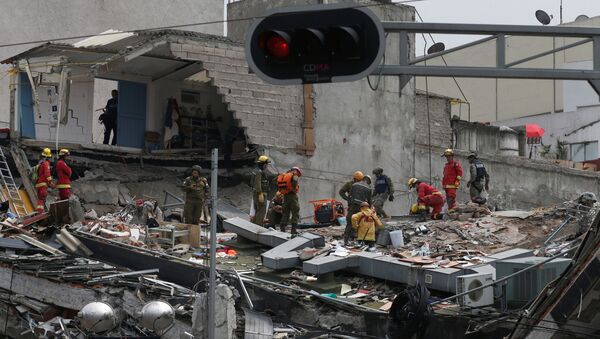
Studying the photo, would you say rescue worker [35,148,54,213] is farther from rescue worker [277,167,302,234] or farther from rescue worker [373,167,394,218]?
rescue worker [373,167,394,218]

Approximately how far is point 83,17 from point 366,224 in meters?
19.7

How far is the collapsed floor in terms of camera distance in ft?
57.6

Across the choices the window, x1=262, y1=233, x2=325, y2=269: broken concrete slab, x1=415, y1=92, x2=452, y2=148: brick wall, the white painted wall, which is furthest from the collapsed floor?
the window

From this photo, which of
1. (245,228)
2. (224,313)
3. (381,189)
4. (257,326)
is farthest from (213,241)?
(381,189)

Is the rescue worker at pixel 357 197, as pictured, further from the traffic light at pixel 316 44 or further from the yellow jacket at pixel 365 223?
the traffic light at pixel 316 44

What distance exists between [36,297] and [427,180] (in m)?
18.2

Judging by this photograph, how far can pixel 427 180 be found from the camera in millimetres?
35000

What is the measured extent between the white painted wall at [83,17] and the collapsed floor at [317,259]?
528 inches

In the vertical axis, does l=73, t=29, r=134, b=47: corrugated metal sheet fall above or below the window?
above

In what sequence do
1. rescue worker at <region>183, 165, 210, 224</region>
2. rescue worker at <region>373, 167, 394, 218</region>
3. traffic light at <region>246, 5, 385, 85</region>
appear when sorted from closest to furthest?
traffic light at <region>246, 5, 385, 85</region> < rescue worker at <region>183, 165, 210, 224</region> < rescue worker at <region>373, 167, 394, 218</region>

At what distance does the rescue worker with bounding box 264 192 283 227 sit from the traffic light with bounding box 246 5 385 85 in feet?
44.5

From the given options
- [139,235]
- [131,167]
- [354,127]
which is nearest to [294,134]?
[354,127]

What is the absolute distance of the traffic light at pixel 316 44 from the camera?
9.19 metres

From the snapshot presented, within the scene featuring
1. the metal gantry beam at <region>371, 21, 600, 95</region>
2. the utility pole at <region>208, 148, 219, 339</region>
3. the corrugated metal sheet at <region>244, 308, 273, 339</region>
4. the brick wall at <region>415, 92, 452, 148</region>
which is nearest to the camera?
the metal gantry beam at <region>371, 21, 600, 95</region>
